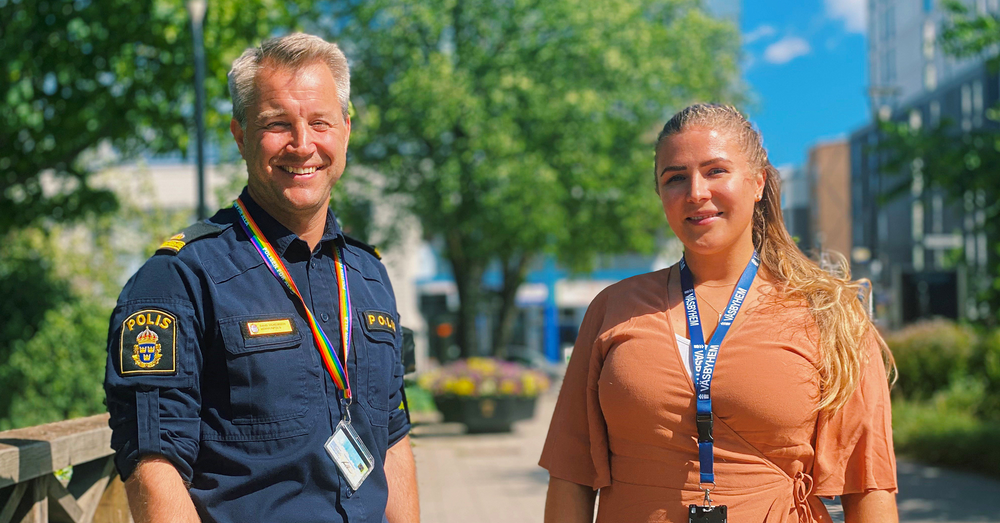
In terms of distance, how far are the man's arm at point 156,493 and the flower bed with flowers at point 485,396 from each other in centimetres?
1241

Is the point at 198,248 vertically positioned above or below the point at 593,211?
below

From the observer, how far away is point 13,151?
8.92 meters

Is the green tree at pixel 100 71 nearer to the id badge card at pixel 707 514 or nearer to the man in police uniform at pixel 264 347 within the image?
the man in police uniform at pixel 264 347

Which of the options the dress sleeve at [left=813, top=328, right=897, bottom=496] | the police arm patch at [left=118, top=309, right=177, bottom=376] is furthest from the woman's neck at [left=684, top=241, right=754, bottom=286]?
the police arm patch at [left=118, top=309, right=177, bottom=376]

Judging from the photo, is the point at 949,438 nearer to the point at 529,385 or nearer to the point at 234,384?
the point at 529,385

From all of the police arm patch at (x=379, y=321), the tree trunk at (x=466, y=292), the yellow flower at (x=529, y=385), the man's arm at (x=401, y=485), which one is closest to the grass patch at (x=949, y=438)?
the yellow flower at (x=529, y=385)

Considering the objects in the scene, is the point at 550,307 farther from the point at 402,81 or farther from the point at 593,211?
the point at 402,81

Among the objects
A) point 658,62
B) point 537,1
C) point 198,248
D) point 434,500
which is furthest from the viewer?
point 658,62

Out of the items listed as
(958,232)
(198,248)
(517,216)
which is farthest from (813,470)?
(958,232)

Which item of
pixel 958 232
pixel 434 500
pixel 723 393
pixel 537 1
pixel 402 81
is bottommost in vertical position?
pixel 434 500

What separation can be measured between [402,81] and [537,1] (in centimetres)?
354

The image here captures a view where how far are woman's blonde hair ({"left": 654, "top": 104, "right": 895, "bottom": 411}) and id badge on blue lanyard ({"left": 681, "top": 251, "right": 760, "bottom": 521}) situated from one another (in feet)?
0.28

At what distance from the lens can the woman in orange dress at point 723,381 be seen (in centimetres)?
224

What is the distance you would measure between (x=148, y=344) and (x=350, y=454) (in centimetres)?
55
